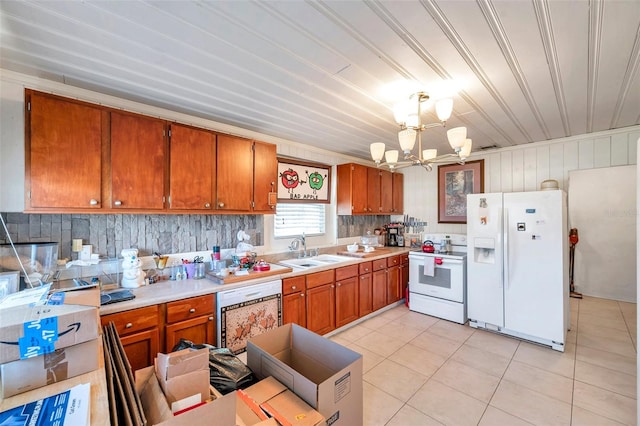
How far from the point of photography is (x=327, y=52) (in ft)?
5.58

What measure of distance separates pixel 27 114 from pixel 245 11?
5.29 ft

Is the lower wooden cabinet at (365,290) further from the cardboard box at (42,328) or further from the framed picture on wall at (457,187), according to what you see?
the cardboard box at (42,328)

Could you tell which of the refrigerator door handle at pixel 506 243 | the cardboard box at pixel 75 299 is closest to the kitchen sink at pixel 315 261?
the refrigerator door handle at pixel 506 243

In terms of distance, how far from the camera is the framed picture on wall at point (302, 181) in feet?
11.8

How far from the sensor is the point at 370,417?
1.92m

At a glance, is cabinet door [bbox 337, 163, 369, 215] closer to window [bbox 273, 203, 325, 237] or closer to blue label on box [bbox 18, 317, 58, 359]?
window [bbox 273, 203, 325, 237]

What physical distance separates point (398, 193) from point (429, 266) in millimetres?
1706

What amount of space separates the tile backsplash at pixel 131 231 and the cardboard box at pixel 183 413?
5.24ft

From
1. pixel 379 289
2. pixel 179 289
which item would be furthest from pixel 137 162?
pixel 379 289

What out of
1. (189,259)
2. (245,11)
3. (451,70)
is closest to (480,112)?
(451,70)

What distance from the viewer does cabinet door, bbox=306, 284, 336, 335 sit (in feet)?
9.81

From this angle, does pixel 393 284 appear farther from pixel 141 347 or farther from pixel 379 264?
pixel 141 347

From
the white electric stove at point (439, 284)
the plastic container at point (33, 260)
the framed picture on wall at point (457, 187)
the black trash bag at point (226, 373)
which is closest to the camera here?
the black trash bag at point (226, 373)

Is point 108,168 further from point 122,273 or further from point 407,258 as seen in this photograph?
point 407,258
